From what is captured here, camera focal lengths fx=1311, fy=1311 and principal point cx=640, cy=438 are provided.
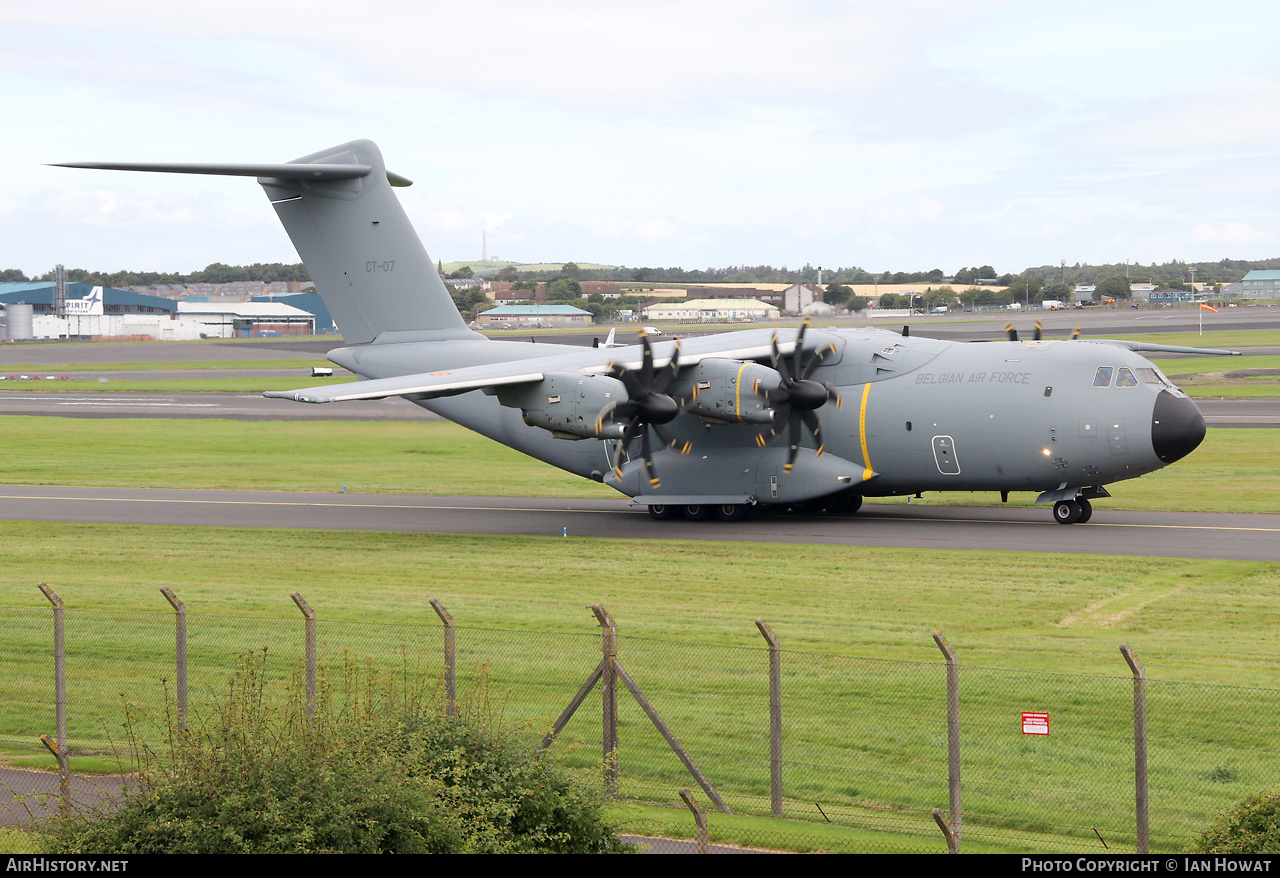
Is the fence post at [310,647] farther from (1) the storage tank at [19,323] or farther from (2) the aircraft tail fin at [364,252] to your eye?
(1) the storage tank at [19,323]

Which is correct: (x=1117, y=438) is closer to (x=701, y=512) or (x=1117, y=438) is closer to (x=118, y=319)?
(x=701, y=512)

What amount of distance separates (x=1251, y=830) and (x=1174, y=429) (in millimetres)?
20088

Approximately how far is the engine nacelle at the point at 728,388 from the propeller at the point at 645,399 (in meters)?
0.33

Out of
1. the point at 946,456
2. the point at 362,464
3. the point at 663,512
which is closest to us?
the point at 946,456

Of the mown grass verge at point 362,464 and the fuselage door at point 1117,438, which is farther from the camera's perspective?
the mown grass verge at point 362,464

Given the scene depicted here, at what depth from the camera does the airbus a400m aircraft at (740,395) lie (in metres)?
27.8

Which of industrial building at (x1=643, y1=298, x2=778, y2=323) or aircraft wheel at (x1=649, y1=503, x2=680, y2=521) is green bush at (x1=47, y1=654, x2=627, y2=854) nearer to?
aircraft wheel at (x1=649, y1=503, x2=680, y2=521)

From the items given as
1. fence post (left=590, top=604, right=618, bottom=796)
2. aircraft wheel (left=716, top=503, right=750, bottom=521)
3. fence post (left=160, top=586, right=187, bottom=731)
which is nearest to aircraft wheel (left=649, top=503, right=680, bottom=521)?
aircraft wheel (left=716, top=503, right=750, bottom=521)

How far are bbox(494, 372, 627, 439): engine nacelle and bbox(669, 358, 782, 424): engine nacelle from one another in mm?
1876

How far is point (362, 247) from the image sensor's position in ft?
109

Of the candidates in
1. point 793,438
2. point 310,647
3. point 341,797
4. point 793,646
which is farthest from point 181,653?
point 793,438

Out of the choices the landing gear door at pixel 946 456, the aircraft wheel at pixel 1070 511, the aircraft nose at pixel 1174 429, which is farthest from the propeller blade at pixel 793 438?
the aircraft nose at pixel 1174 429

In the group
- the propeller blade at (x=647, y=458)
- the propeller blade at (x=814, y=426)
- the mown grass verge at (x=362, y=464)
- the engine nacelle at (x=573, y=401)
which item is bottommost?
the mown grass verge at (x=362, y=464)
